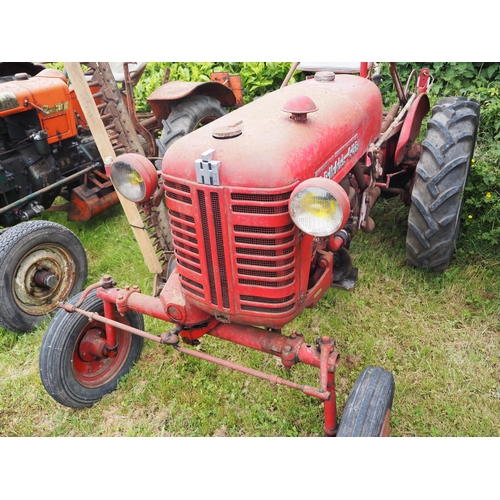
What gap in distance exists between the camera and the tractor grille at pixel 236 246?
1869 mm

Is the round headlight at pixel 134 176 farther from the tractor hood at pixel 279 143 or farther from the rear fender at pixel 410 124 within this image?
the rear fender at pixel 410 124

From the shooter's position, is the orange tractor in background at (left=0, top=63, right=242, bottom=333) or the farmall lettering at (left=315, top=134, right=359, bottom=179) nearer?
the farmall lettering at (left=315, top=134, right=359, bottom=179)

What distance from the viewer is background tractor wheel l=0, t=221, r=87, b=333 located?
3174mm

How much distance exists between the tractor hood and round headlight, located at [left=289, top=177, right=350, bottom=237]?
0.13 m

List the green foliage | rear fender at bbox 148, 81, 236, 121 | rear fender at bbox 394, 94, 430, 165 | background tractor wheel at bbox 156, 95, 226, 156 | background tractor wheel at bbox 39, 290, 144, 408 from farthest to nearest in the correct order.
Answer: the green foliage → rear fender at bbox 148, 81, 236, 121 → background tractor wheel at bbox 156, 95, 226, 156 → rear fender at bbox 394, 94, 430, 165 → background tractor wheel at bbox 39, 290, 144, 408

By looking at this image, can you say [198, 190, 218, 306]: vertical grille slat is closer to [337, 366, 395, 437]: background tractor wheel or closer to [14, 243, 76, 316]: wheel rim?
[337, 366, 395, 437]: background tractor wheel

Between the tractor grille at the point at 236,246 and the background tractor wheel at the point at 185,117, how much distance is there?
1.75 metres

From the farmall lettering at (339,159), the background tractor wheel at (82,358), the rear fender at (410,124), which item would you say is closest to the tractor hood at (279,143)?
the farmall lettering at (339,159)

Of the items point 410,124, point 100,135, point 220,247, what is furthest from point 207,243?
point 410,124

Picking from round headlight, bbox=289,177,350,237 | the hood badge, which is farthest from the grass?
the hood badge

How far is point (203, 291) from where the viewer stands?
2158 mm

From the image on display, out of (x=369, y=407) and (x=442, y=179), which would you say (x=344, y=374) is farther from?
(x=442, y=179)

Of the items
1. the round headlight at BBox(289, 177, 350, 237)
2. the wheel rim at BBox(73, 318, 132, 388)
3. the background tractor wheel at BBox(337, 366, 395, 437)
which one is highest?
the round headlight at BBox(289, 177, 350, 237)

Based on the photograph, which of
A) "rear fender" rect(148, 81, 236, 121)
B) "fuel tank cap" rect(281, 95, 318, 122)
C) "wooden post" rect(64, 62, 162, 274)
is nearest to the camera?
"fuel tank cap" rect(281, 95, 318, 122)
